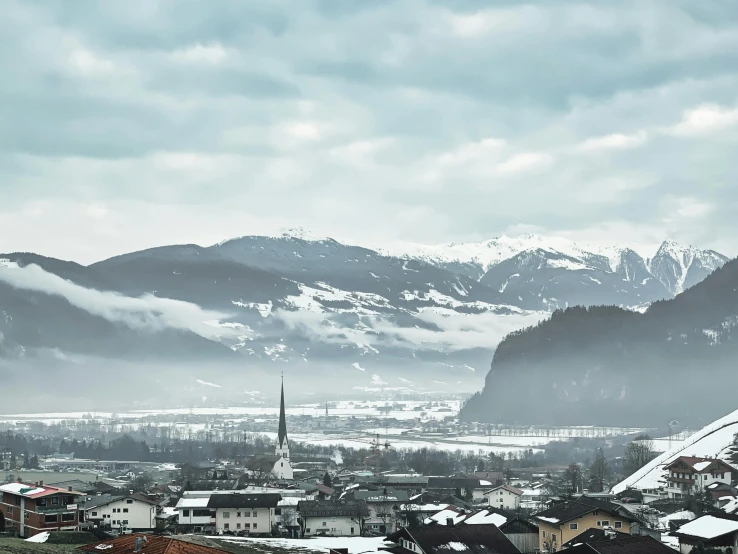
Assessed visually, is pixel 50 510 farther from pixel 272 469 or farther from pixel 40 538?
pixel 272 469

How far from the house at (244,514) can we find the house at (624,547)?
4519 cm

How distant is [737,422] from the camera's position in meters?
153

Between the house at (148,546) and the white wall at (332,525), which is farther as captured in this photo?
the white wall at (332,525)

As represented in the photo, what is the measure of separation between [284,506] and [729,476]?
50077 mm

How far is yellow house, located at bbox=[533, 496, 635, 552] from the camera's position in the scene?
259ft

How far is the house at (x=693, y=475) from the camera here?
388 feet

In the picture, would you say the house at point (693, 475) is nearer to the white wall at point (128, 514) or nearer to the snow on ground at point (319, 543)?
the snow on ground at point (319, 543)

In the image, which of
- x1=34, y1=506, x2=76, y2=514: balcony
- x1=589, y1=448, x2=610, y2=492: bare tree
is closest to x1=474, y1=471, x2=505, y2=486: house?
x1=589, y1=448, x2=610, y2=492: bare tree

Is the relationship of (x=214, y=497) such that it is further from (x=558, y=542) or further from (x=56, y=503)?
(x=558, y=542)

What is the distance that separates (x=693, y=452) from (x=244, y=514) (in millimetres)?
65611

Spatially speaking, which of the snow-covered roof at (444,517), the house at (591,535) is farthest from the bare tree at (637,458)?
the house at (591,535)

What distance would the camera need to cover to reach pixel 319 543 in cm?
8819

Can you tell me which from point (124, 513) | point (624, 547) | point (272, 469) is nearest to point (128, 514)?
point (124, 513)

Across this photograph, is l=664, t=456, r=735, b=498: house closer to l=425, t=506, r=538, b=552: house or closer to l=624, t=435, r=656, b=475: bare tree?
l=624, t=435, r=656, b=475: bare tree
